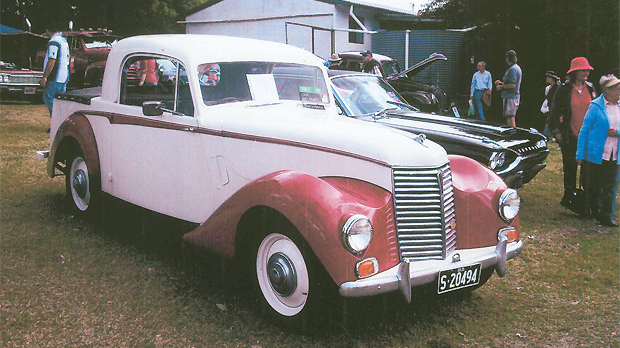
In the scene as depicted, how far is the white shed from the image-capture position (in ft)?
75.2

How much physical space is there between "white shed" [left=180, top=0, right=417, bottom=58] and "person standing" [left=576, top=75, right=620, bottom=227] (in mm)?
16217

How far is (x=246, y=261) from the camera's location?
380cm

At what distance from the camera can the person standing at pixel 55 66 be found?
9609 mm

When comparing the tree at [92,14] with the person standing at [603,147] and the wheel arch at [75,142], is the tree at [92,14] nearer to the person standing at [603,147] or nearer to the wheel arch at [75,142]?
the wheel arch at [75,142]

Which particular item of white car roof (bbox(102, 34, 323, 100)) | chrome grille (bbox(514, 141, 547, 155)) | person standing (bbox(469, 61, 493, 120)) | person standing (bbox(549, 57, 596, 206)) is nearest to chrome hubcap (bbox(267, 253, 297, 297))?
white car roof (bbox(102, 34, 323, 100))

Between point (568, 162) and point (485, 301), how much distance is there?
3.49 meters

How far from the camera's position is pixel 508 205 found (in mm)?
3877

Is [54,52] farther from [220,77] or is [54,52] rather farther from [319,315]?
[319,315]

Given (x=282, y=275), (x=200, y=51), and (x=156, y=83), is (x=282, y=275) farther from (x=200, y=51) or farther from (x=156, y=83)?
(x=156, y=83)

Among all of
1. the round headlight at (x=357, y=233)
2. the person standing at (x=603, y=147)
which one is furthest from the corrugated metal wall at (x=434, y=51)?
the round headlight at (x=357, y=233)

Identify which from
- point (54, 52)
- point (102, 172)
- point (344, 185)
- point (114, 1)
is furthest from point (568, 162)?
point (114, 1)

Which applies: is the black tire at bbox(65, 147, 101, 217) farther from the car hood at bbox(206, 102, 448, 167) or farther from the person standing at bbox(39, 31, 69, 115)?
the person standing at bbox(39, 31, 69, 115)

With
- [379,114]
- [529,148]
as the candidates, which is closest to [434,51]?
[379,114]

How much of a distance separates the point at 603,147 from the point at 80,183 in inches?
220
